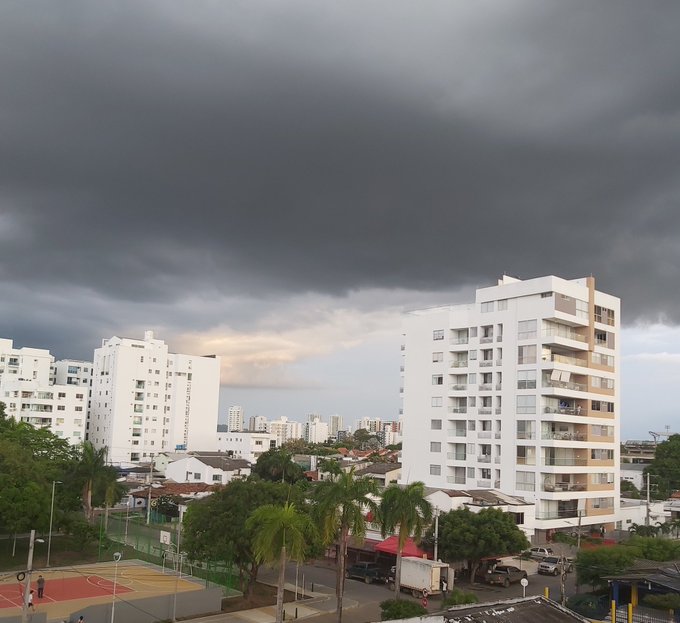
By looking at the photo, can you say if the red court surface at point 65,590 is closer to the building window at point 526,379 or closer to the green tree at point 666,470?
the building window at point 526,379

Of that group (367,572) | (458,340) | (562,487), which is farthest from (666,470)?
(367,572)

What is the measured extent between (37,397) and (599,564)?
318ft

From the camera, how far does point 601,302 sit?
2894 inches

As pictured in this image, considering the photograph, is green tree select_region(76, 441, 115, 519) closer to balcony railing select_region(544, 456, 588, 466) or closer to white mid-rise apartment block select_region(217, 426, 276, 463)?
balcony railing select_region(544, 456, 588, 466)

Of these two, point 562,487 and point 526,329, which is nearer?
point 562,487

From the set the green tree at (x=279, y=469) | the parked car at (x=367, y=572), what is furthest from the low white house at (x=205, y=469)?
the parked car at (x=367, y=572)

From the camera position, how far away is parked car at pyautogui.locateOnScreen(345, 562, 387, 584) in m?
46.0

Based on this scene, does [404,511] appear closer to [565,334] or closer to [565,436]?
[565,436]

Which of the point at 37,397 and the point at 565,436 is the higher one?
the point at 37,397

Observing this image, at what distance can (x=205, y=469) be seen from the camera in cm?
9912

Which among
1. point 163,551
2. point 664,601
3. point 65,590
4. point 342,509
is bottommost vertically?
point 65,590

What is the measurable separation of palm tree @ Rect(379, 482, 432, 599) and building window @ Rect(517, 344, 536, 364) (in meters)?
34.9

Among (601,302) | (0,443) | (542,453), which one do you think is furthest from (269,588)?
(601,302)

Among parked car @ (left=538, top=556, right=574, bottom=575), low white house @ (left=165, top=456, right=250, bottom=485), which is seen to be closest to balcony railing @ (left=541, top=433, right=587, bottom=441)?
parked car @ (left=538, top=556, right=574, bottom=575)
